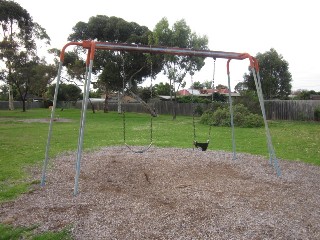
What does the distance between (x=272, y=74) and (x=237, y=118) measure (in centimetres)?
2173

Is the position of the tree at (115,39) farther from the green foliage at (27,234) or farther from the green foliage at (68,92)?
the green foliage at (68,92)

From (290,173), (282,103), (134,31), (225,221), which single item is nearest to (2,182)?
(225,221)

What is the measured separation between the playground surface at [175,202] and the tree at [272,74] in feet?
107

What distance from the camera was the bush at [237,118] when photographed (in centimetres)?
1981

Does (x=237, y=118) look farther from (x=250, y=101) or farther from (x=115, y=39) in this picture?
(x=115, y=39)

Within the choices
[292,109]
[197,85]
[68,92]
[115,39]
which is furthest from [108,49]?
[197,85]

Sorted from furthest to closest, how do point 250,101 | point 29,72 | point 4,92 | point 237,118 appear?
point 4,92, point 29,72, point 250,101, point 237,118

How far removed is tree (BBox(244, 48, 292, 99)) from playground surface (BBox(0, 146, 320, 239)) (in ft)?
107

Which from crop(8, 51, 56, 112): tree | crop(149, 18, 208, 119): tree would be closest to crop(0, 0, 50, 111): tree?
crop(8, 51, 56, 112): tree

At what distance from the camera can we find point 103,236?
157 inches

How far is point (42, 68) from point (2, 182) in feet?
95.6

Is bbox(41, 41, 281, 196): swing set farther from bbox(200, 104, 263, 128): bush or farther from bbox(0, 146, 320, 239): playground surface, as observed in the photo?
bbox(200, 104, 263, 128): bush

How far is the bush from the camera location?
19812 mm

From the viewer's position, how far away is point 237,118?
797 inches
